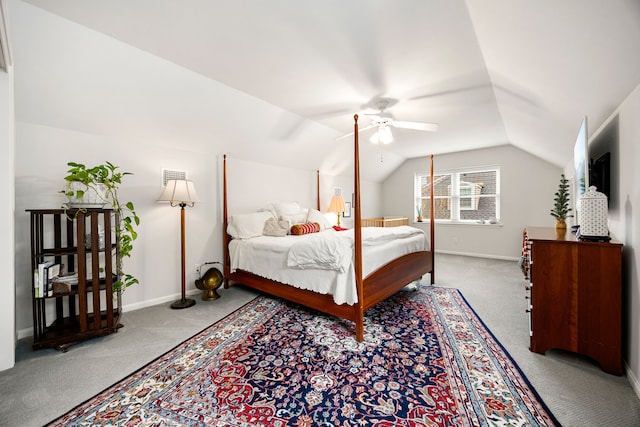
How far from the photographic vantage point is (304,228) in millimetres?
3742

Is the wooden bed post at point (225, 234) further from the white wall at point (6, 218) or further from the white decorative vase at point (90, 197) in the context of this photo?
the white wall at point (6, 218)

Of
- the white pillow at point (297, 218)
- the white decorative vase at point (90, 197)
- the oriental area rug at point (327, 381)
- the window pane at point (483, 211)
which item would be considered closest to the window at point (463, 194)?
the window pane at point (483, 211)

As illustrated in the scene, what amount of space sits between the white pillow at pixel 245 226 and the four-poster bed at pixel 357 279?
15 centimetres

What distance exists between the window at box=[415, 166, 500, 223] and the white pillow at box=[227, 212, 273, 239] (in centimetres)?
451

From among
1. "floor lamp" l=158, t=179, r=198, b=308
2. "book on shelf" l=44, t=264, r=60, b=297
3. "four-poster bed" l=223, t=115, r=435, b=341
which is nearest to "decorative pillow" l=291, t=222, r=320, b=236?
"four-poster bed" l=223, t=115, r=435, b=341

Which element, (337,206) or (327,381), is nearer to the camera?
(327,381)

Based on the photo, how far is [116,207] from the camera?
104 inches

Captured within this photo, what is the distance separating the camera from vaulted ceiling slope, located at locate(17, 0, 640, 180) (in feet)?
4.81

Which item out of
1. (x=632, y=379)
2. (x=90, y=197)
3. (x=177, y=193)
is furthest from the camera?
(x=177, y=193)

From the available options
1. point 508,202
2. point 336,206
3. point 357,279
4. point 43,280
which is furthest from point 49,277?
point 508,202

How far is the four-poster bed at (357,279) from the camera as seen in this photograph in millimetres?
2232

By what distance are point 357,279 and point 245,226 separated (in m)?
1.92

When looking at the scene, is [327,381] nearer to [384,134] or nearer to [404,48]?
[404,48]

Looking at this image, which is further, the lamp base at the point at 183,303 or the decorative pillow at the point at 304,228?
the decorative pillow at the point at 304,228
